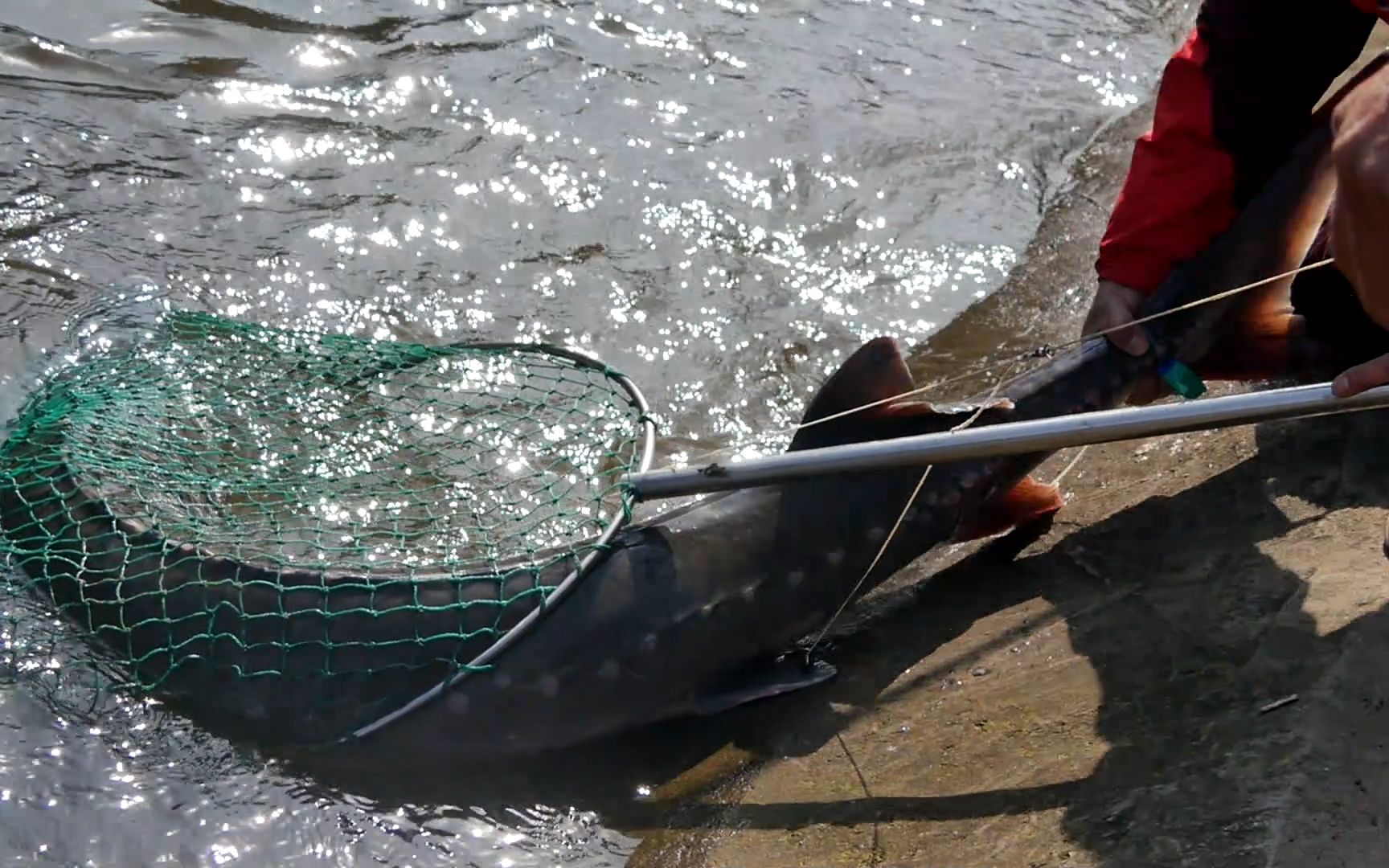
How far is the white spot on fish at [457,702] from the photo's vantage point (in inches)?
130

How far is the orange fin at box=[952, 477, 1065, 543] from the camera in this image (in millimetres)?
3723

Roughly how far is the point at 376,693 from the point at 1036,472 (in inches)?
89.4

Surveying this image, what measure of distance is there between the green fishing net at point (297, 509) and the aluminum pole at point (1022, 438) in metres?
0.34

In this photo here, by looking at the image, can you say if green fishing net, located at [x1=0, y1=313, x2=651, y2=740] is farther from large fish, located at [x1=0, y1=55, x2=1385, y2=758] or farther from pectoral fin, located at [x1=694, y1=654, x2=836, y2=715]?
pectoral fin, located at [x1=694, y1=654, x2=836, y2=715]

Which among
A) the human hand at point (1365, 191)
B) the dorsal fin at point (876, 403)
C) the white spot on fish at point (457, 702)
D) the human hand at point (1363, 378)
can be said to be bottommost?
the white spot on fish at point (457, 702)

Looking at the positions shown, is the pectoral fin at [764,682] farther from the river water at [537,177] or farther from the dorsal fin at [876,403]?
the river water at [537,177]

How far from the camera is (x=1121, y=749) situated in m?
2.84

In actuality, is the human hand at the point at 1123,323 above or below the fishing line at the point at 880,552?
above

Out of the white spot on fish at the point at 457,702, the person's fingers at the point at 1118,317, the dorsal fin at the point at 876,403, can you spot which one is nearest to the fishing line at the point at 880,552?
the dorsal fin at the point at 876,403

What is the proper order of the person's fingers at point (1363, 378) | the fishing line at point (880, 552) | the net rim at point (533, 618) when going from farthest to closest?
Answer: the fishing line at point (880, 552) < the net rim at point (533, 618) < the person's fingers at point (1363, 378)

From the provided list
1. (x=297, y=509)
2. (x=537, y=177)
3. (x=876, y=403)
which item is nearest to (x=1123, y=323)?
(x=876, y=403)

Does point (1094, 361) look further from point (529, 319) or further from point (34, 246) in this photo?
point (34, 246)

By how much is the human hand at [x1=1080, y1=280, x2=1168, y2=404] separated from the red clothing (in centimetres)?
4

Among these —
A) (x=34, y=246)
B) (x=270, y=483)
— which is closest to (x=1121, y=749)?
(x=270, y=483)
